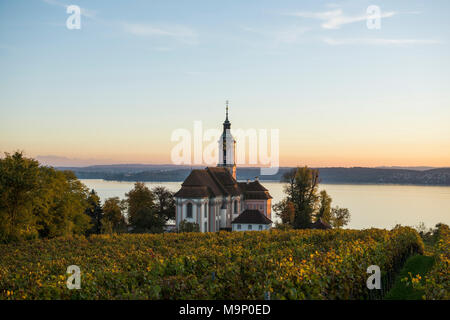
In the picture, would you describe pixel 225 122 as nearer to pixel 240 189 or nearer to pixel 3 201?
pixel 240 189

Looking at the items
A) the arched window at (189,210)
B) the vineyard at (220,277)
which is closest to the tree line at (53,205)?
the arched window at (189,210)

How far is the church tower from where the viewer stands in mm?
69688

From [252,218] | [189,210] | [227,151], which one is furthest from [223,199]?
[227,151]

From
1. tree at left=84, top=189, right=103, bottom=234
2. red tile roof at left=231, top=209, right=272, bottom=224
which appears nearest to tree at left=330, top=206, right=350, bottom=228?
red tile roof at left=231, top=209, right=272, bottom=224

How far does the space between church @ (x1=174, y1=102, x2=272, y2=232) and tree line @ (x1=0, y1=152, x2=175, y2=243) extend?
5017 mm

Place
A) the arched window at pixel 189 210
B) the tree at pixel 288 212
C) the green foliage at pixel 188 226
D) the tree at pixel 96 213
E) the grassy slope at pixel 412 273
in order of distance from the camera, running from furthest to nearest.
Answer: the tree at pixel 288 212, the tree at pixel 96 213, the arched window at pixel 189 210, the green foliage at pixel 188 226, the grassy slope at pixel 412 273

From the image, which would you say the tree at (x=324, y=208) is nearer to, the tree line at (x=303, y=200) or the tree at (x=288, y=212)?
the tree line at (x=303, y=200)

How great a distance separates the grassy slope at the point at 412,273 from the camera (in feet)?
43.3

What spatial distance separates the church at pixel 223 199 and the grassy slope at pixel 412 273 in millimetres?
35169

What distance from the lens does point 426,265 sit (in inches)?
695

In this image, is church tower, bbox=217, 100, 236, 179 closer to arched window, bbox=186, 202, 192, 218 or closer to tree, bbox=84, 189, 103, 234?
arched window, bbox=186, 202, 192, 218

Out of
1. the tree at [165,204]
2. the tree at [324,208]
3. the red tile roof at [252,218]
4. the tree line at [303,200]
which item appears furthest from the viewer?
the tree at [165,204]

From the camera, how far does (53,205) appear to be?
39.3 meters
